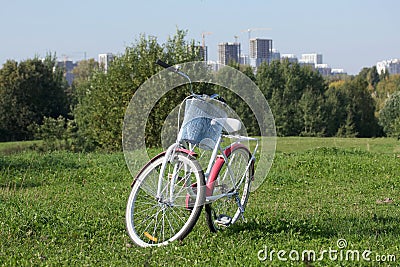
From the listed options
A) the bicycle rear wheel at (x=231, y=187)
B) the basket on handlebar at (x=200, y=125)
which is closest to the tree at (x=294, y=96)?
the bicycle rear wheel at (x=231, y=187)

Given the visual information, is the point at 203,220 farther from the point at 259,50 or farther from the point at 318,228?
the point at 259,50

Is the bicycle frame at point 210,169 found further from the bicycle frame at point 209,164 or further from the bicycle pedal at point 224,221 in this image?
the bicycle pedal at point 224,221

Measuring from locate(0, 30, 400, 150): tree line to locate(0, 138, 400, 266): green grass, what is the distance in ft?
23.9

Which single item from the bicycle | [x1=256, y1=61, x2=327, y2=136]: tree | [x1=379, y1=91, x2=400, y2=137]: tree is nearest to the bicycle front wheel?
the bicycle

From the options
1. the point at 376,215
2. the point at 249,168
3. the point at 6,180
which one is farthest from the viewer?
the point at 6,180

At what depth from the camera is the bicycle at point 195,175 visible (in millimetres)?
6152

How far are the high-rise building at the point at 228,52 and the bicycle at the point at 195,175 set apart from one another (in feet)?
149

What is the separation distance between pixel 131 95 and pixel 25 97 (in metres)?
21.1

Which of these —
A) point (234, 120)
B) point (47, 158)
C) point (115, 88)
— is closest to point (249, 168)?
point (234, 120)

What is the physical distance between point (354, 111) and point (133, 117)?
55.1 m

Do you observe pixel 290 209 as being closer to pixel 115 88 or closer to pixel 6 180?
pixel 6 180

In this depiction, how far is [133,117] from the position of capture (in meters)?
6.42

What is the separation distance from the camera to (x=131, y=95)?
97.4 feet

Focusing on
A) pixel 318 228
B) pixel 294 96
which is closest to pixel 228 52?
pixel 294 96
